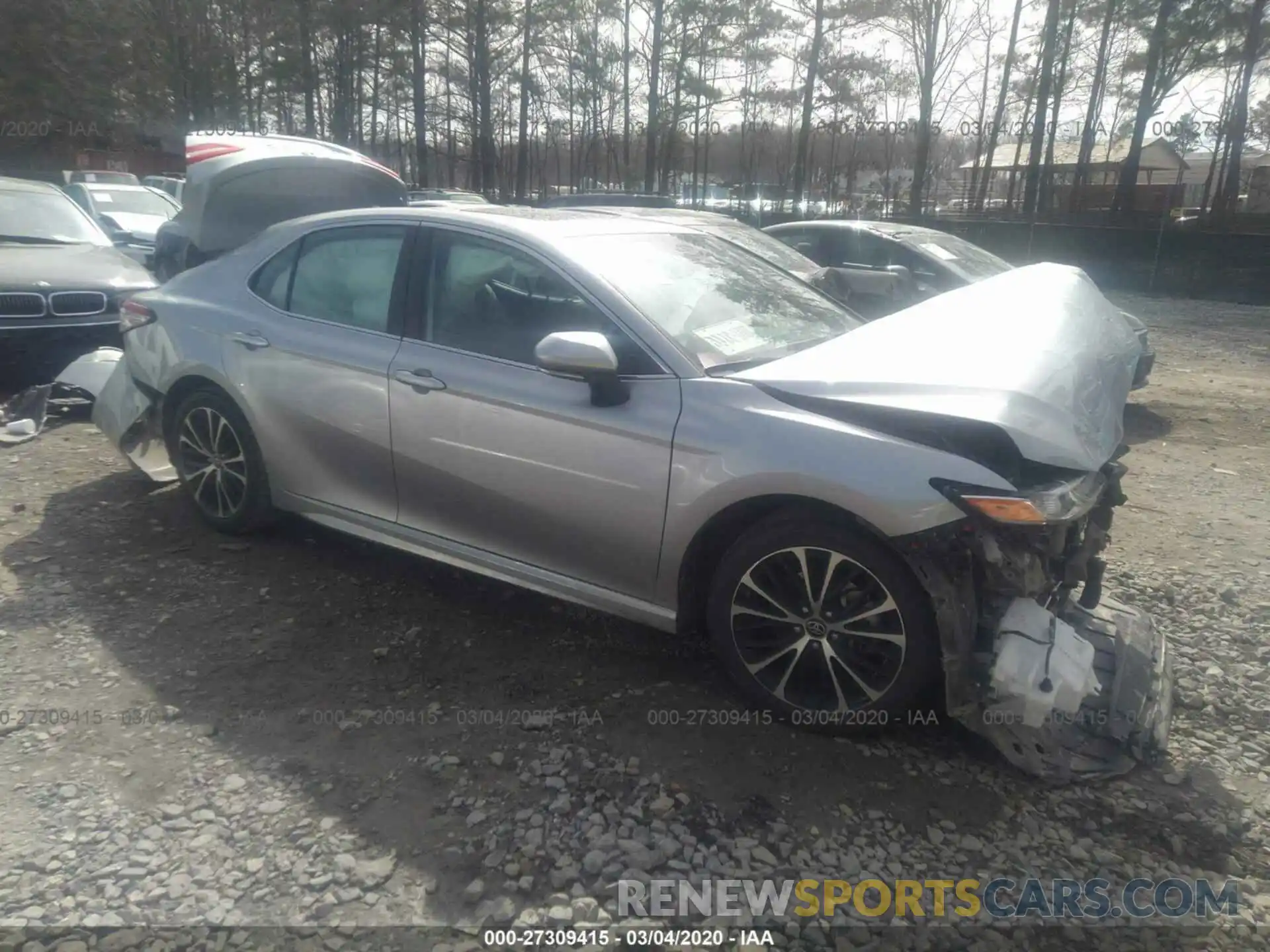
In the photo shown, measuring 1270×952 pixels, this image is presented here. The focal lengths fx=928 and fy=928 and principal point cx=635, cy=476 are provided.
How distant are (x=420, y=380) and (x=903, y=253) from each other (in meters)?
6.06

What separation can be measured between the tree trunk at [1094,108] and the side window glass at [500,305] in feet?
75.6

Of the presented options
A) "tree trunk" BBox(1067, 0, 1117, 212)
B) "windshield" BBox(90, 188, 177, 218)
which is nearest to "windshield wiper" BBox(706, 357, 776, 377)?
"windshield" BBox(90, 188, 177, 218)

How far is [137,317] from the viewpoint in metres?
4.67

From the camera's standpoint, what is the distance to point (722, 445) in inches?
118

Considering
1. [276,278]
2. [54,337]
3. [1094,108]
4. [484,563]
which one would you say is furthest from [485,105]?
[484,563]

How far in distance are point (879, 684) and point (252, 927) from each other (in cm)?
189

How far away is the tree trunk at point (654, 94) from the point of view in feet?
85.1

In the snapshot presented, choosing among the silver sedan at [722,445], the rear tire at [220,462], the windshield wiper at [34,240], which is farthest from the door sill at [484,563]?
the windshield wiper at [34,240]

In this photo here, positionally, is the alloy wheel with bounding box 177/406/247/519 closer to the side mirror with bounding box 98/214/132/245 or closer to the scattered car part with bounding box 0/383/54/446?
the scattered car part with bounding box 0/383/54/446

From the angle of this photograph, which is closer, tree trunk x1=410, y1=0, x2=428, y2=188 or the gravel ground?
the gravel ground

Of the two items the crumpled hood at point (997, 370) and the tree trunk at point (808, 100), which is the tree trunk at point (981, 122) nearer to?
the tree trunk at point (808, 100)

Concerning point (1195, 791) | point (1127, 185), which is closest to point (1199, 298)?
point (1127, 185)

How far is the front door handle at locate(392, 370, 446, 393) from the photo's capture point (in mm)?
3582

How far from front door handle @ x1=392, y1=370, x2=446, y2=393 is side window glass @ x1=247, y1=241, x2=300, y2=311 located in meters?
0.92
